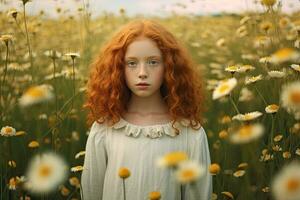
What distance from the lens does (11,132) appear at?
164 centimetres

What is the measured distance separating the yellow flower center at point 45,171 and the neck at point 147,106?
1.66ft

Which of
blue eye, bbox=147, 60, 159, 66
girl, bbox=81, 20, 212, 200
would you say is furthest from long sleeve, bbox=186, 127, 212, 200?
blue eye, bbox=147, 60, 159, 66

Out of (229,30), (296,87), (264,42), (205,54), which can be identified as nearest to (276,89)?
(264,42)

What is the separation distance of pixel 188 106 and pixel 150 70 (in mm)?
188

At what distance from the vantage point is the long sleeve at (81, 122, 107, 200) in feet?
5.08

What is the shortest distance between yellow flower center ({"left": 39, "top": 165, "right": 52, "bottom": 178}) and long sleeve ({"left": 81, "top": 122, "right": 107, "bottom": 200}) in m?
0.48

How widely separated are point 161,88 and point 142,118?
0.46ft

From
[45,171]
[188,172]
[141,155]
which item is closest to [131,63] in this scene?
[141,155]

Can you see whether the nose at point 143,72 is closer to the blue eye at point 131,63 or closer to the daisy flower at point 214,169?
the blue eye at point 131,63

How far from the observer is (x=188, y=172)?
91cm

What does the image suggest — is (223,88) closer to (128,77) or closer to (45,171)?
(128,77)

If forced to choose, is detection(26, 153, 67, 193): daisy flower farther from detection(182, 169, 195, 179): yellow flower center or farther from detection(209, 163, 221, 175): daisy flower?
detection(209, 163, 221, 175): daisy flower

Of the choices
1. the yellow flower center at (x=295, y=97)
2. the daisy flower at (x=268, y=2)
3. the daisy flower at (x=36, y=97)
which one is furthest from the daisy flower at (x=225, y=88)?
the daisy flower at (x=268, y=2)

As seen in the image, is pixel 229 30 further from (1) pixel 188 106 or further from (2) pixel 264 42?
(1) pixel 188 106
